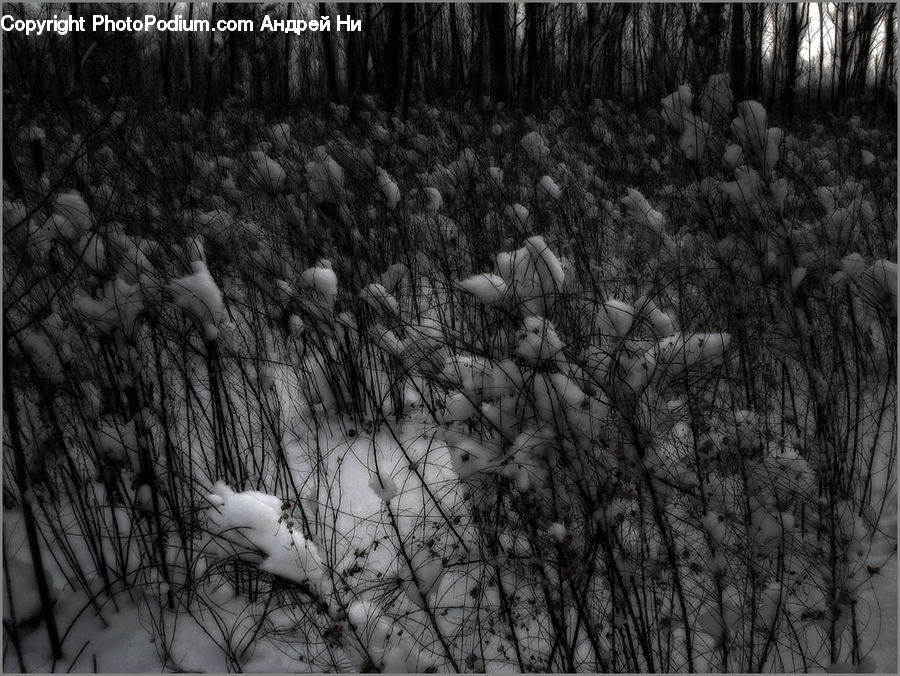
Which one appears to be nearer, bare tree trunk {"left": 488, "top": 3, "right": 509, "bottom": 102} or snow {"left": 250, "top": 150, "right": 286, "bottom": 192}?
snow {"left": 250, "top": 150, "right": 286, "bottom": 192}

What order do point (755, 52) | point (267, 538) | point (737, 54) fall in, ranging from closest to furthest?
point (267, 538) < point (737, 54) < point (755, 52)

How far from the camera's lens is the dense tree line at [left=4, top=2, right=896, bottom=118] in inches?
329

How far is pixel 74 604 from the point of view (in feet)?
5.41

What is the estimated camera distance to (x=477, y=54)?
12.5 m

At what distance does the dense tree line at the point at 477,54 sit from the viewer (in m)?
8.36

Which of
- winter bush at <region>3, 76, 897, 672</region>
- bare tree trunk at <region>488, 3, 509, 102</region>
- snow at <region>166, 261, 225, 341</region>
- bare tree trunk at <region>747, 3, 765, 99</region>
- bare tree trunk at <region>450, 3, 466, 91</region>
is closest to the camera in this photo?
winter bush at <region>3, 76, 897, 672</region>

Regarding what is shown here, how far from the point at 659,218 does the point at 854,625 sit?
1375mm

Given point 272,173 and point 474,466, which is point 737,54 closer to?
point 272,173

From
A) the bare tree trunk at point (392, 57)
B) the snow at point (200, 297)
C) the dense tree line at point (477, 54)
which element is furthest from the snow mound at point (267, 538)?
the bare tree trunk at point (392, 57)

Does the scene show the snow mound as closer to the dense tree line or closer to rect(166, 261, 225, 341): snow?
rect(166, 261, 225, 341): snow

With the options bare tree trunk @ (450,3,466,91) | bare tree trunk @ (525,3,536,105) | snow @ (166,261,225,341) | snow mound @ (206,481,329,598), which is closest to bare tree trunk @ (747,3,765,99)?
bare tree trunk @ (525,3,536,105)

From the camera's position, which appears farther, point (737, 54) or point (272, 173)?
point (737, 54)

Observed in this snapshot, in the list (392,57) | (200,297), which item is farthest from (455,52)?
(200,297)

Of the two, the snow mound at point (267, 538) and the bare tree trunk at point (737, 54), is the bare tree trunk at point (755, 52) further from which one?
the snow mound at point (267, 538)
